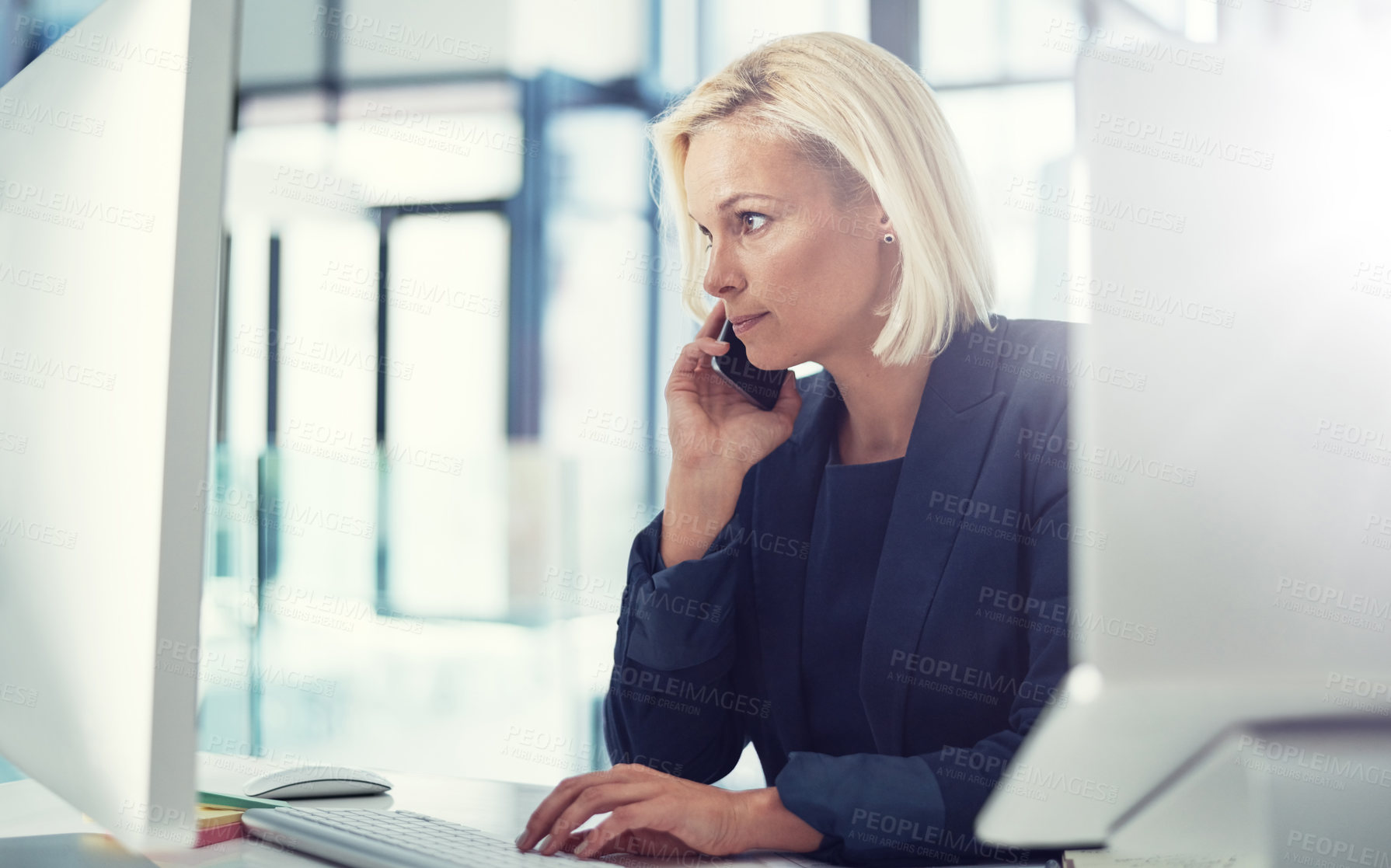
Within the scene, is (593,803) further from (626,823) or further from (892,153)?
(892,153)

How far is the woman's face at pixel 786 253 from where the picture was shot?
121 cm

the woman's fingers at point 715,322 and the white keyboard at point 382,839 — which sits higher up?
the woman's fingers at point 715,322

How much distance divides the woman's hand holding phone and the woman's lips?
1.1 inches

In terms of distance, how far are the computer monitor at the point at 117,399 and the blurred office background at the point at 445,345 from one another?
3.86 m

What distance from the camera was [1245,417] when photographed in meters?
0.35

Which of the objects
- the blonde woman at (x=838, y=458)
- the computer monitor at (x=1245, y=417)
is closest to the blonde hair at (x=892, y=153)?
the blonde woman at (x=838, y=458)

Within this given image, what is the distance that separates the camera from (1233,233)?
0.34m

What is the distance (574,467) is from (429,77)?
1865 mm

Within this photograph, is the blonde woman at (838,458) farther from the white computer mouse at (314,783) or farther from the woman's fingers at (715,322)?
the white computer mouse at (314,783)

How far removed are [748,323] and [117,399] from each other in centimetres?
83

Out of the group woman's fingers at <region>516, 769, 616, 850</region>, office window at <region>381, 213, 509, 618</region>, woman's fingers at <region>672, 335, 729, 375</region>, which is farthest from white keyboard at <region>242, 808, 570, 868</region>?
office window at <region>381, 213, 509, 618</region>

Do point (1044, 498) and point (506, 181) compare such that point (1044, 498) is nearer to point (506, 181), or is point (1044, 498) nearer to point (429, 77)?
point (506, 181)

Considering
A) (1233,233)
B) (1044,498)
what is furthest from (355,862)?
(1044,498)

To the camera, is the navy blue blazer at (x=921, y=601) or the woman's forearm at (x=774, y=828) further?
the navy blue blazer at (x=921, y=601)
